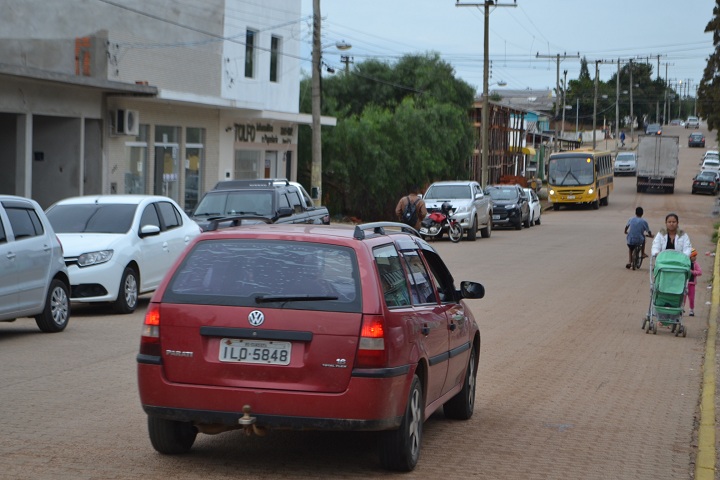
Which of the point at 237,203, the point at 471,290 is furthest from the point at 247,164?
the point at 471,290

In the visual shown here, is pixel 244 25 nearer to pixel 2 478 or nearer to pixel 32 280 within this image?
pixel 32 280

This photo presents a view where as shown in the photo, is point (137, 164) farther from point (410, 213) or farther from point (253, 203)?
point (253, 203)

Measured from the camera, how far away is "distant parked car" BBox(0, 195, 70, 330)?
12758 millimetres

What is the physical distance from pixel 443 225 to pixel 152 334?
28.4 meters

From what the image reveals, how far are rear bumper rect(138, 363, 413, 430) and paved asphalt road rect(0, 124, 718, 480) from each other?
0.48 m

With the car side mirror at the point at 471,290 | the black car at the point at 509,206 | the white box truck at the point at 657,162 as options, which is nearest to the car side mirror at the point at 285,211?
the car side mirror at the point at 471,290

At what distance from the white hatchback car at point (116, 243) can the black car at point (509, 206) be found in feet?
87.5

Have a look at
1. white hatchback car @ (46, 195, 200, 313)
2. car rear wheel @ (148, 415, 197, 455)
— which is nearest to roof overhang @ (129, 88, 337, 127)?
white hatchback car @ (46, 195, 200, 313)

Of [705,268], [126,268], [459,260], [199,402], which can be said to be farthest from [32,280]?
[705,268]

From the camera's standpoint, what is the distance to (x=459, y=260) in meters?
27.8

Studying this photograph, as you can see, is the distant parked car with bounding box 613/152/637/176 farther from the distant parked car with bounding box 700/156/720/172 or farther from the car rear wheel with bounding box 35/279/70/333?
the car rear wheel with bounding box 35/279/70/333

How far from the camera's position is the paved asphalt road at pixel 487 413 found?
719 centimetres

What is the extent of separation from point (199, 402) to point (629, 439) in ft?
12.3

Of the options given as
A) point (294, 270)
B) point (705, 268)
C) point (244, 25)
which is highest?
point (244, 25)
